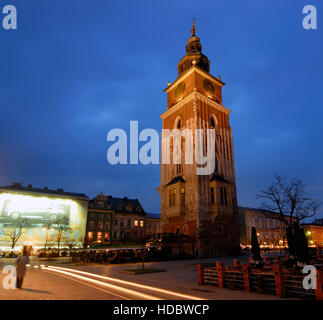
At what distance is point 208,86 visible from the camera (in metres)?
41.6

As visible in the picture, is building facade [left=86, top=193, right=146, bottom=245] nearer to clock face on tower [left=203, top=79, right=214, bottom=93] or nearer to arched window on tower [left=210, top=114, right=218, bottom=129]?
arched window on tower [left=210, top=114, right=218, bottom=129]

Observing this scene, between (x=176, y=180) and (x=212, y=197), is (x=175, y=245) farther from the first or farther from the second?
(x=176, y=180)

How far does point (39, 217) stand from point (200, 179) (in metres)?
40.3

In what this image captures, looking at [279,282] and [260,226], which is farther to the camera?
[260,226]

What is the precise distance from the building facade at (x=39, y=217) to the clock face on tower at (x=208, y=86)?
132 feet

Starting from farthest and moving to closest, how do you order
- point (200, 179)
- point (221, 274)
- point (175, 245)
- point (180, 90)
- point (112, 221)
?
point (112, 221) → point (180, 90) → point (200, 179) → point (175, 245) → point (221, 274)

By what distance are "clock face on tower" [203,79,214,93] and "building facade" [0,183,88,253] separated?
40.3 metres

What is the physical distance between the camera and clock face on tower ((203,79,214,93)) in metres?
41.1

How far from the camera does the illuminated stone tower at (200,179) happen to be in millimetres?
32469

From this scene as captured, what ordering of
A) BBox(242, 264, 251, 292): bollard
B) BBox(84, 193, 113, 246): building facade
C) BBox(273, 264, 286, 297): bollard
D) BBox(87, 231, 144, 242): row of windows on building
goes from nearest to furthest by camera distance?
BBox(273, 264, 286, 297): bollard → BBox(242, 264, 251, 292): bollard → BBox(87, 231, 144, 242): row of windows on building → BBox(84, 193, 113, 246): building facade

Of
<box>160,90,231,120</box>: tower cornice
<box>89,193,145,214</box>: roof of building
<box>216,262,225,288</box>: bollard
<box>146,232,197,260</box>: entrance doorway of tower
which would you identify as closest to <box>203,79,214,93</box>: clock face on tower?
<box>160,90,231,120</box>: tower cornice

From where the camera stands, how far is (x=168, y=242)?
3094 centimetres

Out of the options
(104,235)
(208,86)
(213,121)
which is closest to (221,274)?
(213,121)

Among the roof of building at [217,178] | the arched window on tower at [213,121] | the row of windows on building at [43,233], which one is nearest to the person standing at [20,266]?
the roof of building at [217,178]
